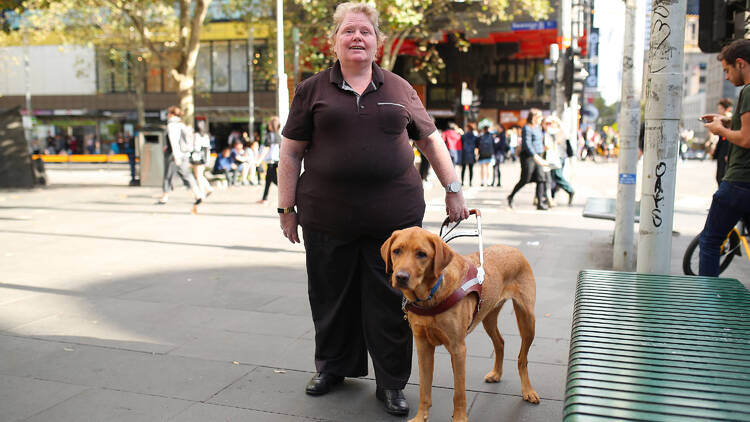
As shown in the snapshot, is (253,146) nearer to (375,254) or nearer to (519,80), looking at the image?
(375,254)

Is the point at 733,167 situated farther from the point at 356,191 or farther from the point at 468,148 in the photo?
the point at 468,148

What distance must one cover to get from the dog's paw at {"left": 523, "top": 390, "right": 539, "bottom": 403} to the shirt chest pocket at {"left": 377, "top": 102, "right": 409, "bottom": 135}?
155 cm

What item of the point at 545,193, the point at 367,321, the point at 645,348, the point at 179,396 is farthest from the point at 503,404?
the point at 545,193

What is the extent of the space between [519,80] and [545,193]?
3522 cm

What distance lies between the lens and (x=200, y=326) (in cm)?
504

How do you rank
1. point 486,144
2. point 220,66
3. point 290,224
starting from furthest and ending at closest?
point 220,66 < point 486,144 < point 290,224

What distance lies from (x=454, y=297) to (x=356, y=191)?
0.80 meters

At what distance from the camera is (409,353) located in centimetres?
363

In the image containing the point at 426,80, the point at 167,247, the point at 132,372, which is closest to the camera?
the point at 132,372

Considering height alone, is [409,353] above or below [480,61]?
below

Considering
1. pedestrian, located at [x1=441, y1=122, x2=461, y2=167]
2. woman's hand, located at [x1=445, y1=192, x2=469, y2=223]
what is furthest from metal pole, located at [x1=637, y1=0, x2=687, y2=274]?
pedestrian, located at [x1=441, y1=122, x2=461, y2=167]

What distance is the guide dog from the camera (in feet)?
9.57

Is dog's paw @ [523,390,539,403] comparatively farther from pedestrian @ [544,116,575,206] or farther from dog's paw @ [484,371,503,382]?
pedestrian @ [544,116,575,206]

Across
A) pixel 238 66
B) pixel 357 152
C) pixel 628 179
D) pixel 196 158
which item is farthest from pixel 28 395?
pixel 238 66
